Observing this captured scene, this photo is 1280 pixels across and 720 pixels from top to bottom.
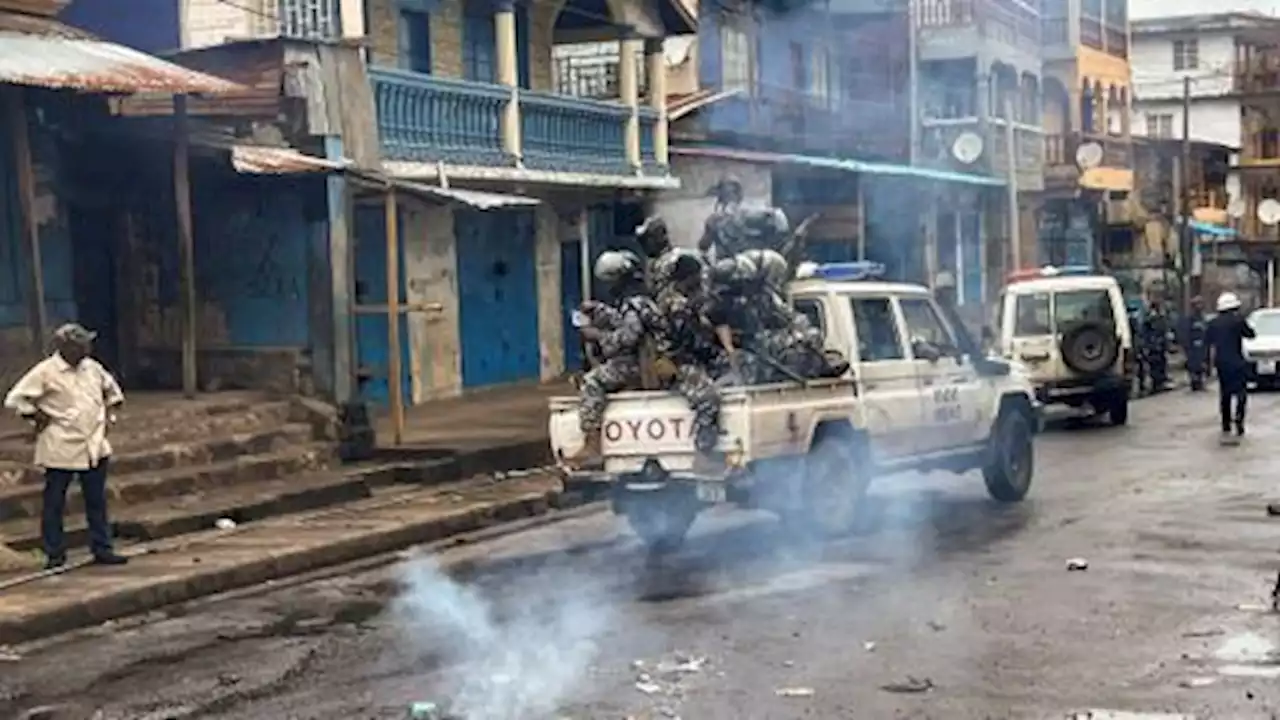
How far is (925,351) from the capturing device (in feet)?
42.7

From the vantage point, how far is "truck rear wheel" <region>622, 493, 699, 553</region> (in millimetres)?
11836

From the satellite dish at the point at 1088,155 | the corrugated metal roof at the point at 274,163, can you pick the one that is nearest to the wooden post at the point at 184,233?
the corrugated metal roof at the point at 274,163

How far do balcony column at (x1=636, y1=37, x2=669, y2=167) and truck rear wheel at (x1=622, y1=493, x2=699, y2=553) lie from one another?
13326 mm

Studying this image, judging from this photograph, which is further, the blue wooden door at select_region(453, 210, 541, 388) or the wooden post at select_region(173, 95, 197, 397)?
the blue wooden door at select_region(453, 210, 541, 388)

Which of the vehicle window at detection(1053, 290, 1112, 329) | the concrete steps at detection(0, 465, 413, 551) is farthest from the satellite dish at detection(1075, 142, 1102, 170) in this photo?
the concrete steps at detection(0, 465, 413, 551)

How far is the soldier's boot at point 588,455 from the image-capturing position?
1157 centimetres

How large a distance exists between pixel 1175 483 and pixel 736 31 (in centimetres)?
1608

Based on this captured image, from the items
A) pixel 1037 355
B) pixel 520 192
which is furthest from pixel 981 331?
pixel 520 192

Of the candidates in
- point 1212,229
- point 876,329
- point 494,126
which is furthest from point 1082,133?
point 876,329

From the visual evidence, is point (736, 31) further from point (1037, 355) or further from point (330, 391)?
point (330, 391)

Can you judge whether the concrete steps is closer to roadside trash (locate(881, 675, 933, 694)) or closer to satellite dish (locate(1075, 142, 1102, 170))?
roadside trash (locate(881, 675, 933, 694))

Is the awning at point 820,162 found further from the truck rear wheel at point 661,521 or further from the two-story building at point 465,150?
the truck rear wheel at point 661,521

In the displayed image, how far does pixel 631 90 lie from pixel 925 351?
1215 cm

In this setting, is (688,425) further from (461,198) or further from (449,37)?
(449,37)
